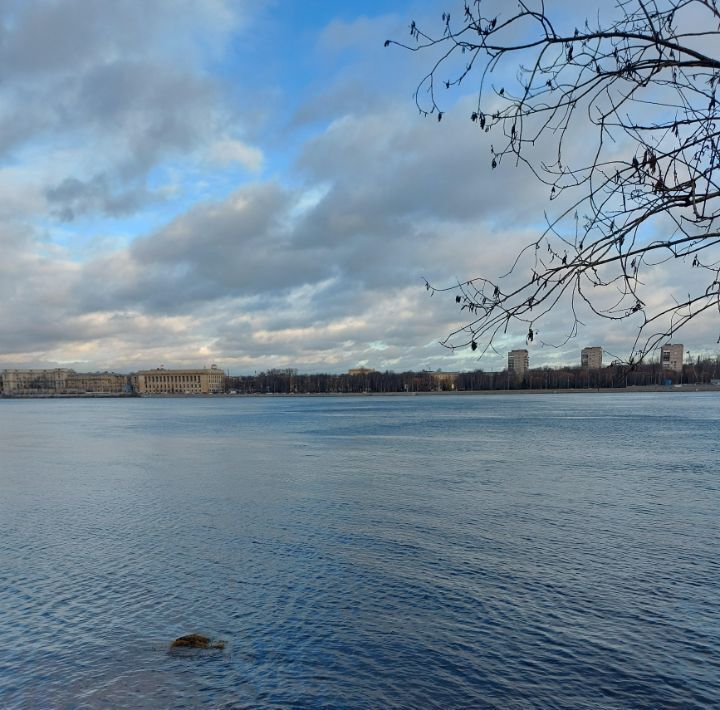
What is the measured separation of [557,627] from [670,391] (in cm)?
18094

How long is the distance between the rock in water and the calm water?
219mm

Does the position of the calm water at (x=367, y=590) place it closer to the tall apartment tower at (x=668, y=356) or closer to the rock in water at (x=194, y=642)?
the rock in water at (x=194, y=642)

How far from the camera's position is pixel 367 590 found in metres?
11.2

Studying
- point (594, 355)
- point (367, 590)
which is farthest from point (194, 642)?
point (594, 355)

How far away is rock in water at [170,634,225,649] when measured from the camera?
9.01m

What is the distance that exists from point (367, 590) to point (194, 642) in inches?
132

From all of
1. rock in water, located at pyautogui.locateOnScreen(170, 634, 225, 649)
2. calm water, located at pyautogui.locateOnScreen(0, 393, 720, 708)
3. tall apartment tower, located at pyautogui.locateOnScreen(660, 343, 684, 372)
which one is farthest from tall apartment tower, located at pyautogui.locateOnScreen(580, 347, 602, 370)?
rock in water, located at pyautogui.locateOnScreen(170, 634, 225, 649)

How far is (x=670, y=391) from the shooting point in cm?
17038

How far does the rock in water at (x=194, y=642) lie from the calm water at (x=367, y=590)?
22 centimetres

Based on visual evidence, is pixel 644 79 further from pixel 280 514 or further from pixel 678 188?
pixel 280 514

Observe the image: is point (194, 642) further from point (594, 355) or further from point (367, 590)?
point (594, 355)

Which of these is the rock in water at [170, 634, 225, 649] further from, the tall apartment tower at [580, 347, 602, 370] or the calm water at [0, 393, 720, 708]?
the tall apartment tower at [580, 347, 602, 370]

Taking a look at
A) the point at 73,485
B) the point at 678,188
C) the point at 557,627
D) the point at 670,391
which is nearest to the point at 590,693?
the point at 557,627

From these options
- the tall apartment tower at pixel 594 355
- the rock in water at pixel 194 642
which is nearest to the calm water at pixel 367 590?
the rock in water at pixel 194 642
